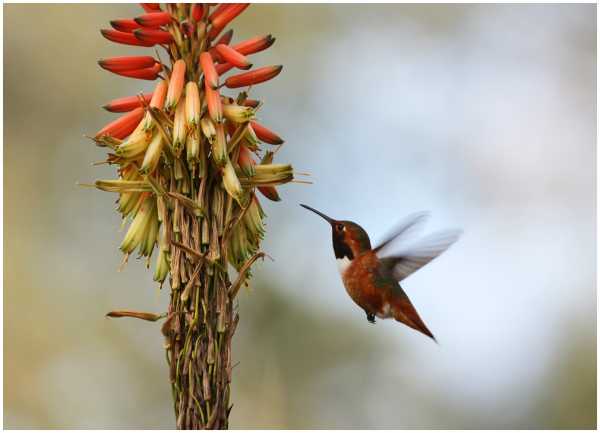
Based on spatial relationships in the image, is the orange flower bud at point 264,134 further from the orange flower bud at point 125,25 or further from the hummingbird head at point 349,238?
the hummingbird head at point 349,238

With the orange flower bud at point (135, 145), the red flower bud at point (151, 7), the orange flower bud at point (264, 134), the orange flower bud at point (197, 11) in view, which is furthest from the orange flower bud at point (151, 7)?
the orange flower bud at point (264, 134)

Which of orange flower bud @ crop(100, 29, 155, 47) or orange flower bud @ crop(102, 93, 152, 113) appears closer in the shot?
orange flower bud @ crop(100, 29, 155, 47)

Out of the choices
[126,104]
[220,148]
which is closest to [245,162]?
[220,148]

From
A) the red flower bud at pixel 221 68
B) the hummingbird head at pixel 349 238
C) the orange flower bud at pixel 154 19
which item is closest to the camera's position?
the orange flower bud at pixel 154 19

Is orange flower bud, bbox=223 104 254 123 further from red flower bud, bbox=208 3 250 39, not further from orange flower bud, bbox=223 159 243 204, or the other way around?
red flower bud, bbox=208 3 250 39

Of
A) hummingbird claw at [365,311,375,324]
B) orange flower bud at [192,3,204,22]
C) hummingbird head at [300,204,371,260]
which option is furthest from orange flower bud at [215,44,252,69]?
hummingbird claw at [365,311,375,324]

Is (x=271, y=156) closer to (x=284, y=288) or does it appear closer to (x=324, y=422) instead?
(x=284, y=288)

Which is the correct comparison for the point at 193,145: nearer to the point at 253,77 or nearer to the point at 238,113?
the point at 238,113
